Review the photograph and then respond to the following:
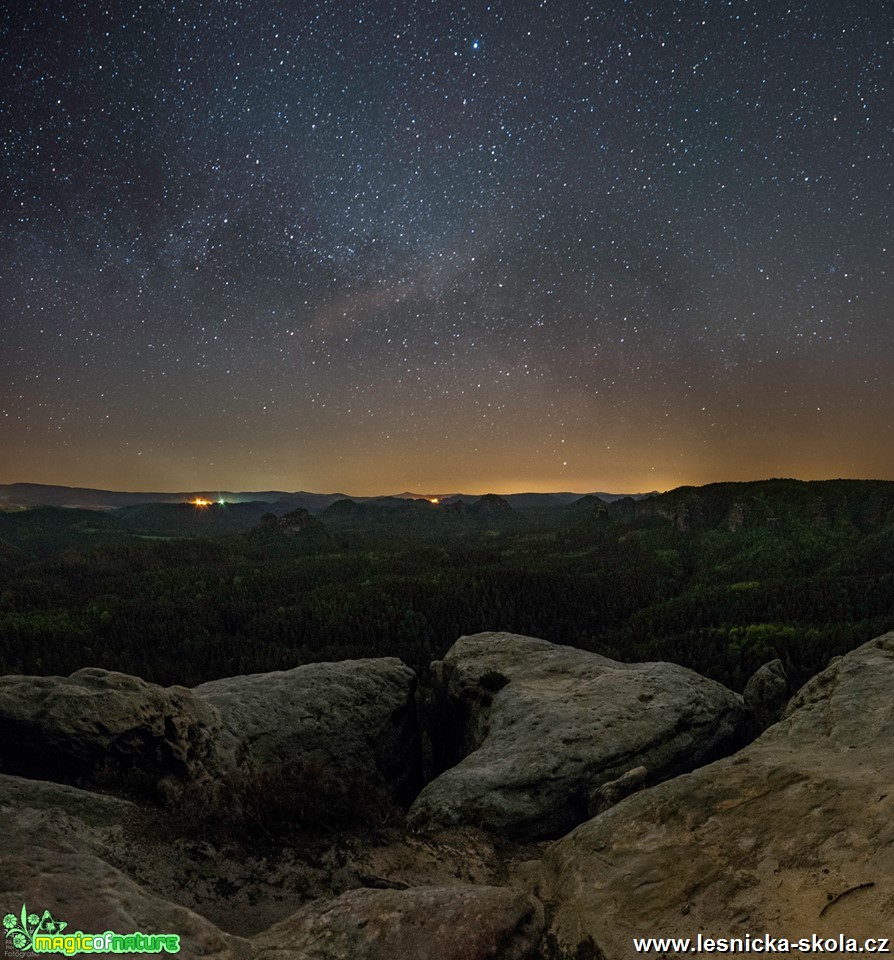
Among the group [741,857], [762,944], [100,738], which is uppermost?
[762,944]

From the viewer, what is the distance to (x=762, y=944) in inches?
211

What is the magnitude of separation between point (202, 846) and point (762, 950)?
9.04 m

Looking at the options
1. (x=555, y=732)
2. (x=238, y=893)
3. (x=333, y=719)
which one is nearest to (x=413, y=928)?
(x=238, y=893)

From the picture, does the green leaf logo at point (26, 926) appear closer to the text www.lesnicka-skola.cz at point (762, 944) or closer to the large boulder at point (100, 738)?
the text www.lesnicka-skola.cz at point (762, 944)

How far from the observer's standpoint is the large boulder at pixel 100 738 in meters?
11.9

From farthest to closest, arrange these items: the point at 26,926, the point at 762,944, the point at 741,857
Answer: the point at 741,857
the point at 762,944
the point at 26,926

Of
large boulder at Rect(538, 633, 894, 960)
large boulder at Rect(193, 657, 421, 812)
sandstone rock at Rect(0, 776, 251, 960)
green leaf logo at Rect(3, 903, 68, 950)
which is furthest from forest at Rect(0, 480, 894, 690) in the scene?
green leaf logo at Rect(3, 903, 68, 950)

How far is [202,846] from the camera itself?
892 centimetres

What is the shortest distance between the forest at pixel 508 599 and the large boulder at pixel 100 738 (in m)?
35.4

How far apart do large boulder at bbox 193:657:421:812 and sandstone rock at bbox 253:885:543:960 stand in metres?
7.89

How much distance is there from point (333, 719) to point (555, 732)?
8.41m

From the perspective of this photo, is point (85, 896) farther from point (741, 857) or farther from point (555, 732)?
point (555, 732)

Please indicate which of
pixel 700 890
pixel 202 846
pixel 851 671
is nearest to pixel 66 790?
pixel 202 846

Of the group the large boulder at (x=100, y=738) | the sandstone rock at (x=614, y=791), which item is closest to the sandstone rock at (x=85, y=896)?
the large boulder at (x=100, y=738)
